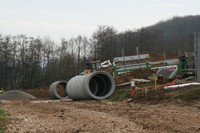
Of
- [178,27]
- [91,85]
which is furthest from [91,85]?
[178,27]

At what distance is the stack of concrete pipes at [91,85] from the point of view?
26.2 meters

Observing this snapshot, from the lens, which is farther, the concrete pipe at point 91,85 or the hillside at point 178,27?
the hillside at point 178,27

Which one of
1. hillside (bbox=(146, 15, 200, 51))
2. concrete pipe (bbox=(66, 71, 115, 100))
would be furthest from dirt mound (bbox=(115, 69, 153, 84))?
hillside (bbox=(146, 15, 200, 51))

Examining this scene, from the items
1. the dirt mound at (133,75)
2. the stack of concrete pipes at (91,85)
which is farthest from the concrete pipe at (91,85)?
the dirt mound at (133,75)

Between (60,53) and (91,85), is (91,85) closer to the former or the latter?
(91,85)

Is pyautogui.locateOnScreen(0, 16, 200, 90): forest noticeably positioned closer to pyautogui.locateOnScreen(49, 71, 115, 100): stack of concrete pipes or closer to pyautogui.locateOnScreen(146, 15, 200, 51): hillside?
pyautogui.locateOnScreen(146, 15, 200, 51): hillside

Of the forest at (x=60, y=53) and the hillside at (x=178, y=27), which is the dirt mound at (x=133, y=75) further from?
the hillside at (x=178, y=27)

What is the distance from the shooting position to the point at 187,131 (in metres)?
10.5

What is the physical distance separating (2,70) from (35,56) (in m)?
8.17

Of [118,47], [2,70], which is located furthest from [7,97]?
[118,47]

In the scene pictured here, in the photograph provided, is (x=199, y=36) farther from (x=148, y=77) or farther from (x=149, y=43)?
(x=149, y=43)

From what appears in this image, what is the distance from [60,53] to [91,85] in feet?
195

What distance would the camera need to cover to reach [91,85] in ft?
101

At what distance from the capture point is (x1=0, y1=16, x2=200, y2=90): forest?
7700cm
